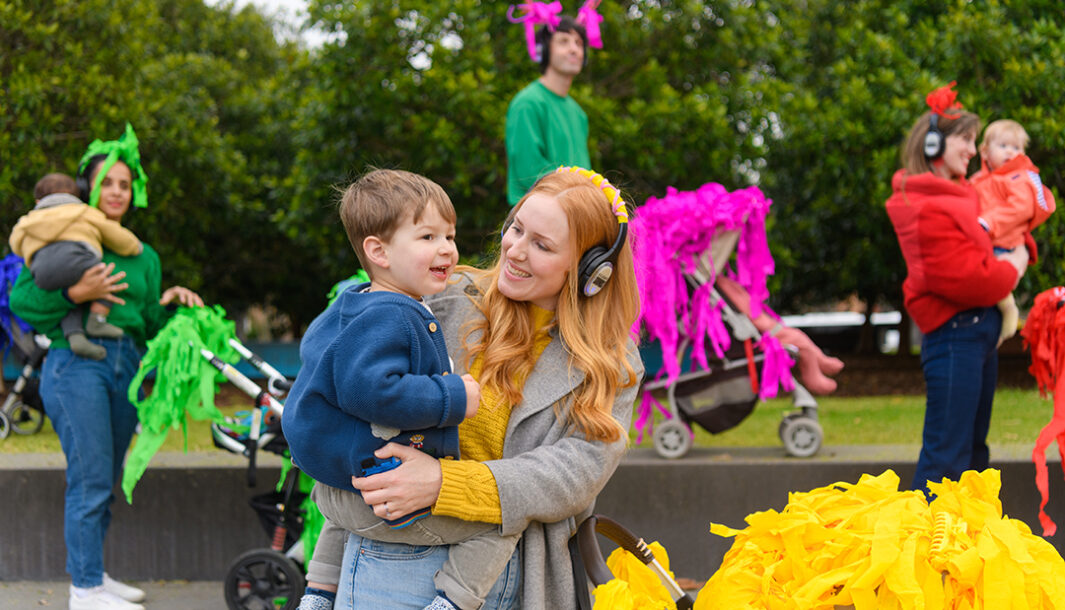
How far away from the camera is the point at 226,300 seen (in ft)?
43.8

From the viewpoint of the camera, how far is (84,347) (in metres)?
3.90

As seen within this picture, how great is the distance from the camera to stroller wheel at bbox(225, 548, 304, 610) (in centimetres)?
370

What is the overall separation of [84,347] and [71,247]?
15.7 inches

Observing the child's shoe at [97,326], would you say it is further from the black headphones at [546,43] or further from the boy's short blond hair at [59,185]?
the black headphones at [546,43]

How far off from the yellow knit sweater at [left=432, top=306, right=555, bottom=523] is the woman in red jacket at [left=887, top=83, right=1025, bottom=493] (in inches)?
90.9

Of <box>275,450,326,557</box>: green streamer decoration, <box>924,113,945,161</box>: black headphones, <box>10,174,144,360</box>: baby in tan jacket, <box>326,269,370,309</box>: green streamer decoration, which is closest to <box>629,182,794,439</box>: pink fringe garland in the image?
<box>924,113,945,161</box>: black headphones

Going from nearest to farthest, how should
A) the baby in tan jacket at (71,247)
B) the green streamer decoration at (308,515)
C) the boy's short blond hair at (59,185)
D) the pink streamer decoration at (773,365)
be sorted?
the green streamer decoration at (308,515), the baby in tan jacket at (71,247), the boy's short blond hair at (59,185), the pink streamer decoration at (773,365)

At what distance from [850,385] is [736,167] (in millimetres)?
2651

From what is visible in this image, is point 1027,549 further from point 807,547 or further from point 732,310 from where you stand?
point 732,310

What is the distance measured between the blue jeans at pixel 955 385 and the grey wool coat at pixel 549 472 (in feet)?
7.37

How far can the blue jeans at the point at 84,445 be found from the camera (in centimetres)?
386

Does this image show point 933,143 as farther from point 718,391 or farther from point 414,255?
point 414,255

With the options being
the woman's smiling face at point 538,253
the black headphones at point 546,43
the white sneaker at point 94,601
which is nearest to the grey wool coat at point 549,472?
the woman's smiling face at point 538,253

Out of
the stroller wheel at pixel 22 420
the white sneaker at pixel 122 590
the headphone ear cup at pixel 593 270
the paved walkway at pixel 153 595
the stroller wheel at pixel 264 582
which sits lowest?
the stroller wheel at pixel 22 420
